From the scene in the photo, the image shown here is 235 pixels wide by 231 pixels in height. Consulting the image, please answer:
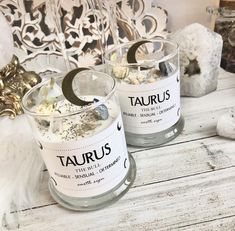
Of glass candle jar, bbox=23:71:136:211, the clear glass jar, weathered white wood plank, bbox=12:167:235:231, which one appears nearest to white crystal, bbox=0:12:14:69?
glass candle jar, bbox=23:71:136:211

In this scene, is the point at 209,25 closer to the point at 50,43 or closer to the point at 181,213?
the point at 50,43

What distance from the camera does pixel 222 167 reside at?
1.36ft

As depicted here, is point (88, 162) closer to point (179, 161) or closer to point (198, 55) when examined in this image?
point (179, 161)

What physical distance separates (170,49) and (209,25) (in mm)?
233

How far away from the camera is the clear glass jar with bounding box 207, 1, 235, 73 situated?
592 millimetres

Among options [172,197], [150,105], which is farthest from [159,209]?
[150,105]

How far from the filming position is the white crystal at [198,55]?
0.53 meters

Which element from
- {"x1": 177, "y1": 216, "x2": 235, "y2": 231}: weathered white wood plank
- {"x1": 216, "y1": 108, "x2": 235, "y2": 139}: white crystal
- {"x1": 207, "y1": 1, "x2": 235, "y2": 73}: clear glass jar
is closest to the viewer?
{"x1": 177, "y1": 216, "x2": 235, "y2": 231}: weathered white wood plank

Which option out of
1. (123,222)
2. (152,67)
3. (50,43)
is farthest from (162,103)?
(50,43)

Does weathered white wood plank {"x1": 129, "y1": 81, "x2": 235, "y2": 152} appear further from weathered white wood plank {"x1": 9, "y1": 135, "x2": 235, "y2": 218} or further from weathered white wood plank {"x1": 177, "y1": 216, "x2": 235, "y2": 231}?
weathered white wood plank {"x1": 177, "y1": 216, "x2": 235, "y2": 231}

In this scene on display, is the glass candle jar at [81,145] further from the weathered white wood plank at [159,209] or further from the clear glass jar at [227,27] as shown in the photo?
the clear glass jar at [227,27]

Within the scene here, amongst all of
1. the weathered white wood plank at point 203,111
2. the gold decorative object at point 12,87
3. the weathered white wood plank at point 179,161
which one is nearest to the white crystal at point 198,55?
the weathered white wood plank at point 203,111

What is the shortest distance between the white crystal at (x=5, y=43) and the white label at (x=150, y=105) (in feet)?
0.60

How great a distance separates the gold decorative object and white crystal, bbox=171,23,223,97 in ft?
0.78
